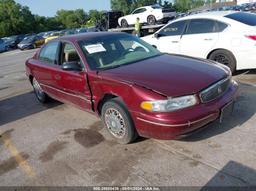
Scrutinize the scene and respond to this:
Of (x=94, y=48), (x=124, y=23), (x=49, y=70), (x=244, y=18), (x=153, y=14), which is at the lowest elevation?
(x=49, y=70)

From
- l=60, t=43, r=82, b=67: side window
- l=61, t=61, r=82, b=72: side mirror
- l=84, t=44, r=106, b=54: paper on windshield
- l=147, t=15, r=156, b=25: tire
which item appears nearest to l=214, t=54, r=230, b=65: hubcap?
l=84, t=44, r=106, b=54: paper on windshield

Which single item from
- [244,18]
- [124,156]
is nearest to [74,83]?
[124,156]

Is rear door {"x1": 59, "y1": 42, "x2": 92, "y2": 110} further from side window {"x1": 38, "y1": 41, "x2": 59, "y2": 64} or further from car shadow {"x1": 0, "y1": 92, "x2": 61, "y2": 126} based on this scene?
car shadow {"x1": 0, "y1": 92, "x2": 61, "y2": 126}

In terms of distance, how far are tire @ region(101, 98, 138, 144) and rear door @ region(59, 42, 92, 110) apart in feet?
1.56

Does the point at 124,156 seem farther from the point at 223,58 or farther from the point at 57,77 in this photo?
the point at 223,58

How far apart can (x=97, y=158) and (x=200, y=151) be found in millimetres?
1375

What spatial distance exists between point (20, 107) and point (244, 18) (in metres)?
5.70

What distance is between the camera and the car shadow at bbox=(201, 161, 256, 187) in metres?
2.73

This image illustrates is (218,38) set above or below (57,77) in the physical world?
above

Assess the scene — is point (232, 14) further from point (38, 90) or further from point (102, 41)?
point (38, 90)

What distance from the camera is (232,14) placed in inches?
250

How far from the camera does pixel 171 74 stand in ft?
11.8

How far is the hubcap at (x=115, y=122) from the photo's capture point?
372cm

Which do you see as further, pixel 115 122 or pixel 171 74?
pixel 115 122
